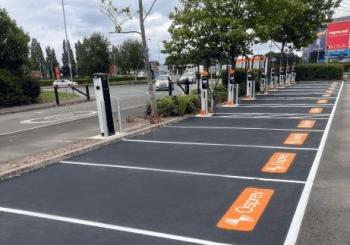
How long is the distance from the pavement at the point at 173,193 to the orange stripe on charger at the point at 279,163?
2 centimetres

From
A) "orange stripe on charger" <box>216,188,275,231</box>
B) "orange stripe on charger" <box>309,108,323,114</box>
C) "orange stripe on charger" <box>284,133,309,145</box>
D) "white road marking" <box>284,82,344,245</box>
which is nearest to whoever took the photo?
"white road marking" <box>284,82,344,245</box>

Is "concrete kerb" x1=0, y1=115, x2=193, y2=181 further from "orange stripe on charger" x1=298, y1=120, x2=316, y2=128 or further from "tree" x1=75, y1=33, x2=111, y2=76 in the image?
"tree" x1=75, y1=33, x2=111, y2=76

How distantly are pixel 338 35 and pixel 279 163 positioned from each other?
67117 millimetres

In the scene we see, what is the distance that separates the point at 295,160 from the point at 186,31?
1193cm

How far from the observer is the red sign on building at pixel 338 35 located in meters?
66.1

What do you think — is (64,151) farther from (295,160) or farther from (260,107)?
(260,107)

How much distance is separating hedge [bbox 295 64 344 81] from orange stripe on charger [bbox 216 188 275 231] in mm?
31747

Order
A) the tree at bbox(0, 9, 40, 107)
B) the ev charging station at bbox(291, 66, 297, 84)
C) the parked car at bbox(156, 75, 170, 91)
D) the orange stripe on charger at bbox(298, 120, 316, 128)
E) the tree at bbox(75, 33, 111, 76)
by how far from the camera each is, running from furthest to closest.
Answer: the tree at bbox(75, 33, 111, 76), the ev charging station at bbox(291, 66, 297, 84), the parked car at bbox(156, 75, 170, 91), the tree at bbox(0, 9, 40, 107), the orange stripe on charger at bbox(298, 120, 316, 128)

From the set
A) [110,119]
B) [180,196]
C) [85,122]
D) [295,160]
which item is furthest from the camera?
[85,122]

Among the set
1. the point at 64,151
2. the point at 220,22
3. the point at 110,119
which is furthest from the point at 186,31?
the point at 64,151

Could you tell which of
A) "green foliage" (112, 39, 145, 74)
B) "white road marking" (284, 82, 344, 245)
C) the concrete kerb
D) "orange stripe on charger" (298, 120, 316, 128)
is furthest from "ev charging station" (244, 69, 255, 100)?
"green foliage" (112, 39, 145, 74)

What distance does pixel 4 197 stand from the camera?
5.98 meters

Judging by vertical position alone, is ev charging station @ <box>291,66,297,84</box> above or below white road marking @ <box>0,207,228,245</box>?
below

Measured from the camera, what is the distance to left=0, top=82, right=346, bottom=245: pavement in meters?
4.44
